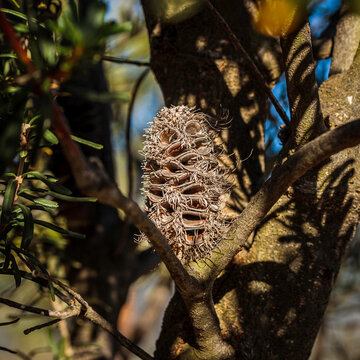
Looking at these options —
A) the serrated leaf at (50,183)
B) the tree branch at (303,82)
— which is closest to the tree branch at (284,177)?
the tree branch at (303,82)

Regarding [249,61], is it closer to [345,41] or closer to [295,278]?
[345,41]

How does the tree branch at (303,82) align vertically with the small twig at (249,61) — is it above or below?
below

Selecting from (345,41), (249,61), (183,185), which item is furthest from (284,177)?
(345,41)

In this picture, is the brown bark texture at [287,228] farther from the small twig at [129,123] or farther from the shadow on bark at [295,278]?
the small twig at [129,123]

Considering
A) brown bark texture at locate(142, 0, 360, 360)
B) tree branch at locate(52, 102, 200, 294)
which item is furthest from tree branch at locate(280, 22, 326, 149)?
tree branch at locate(52, 102, 200, 294)

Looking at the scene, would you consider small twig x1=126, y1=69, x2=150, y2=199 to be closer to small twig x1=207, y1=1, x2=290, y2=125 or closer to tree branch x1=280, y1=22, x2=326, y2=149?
small twig x1=207, y1=1, x2=290, y2=125

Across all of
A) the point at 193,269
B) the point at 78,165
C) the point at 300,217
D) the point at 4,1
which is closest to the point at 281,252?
the point at 300,217
